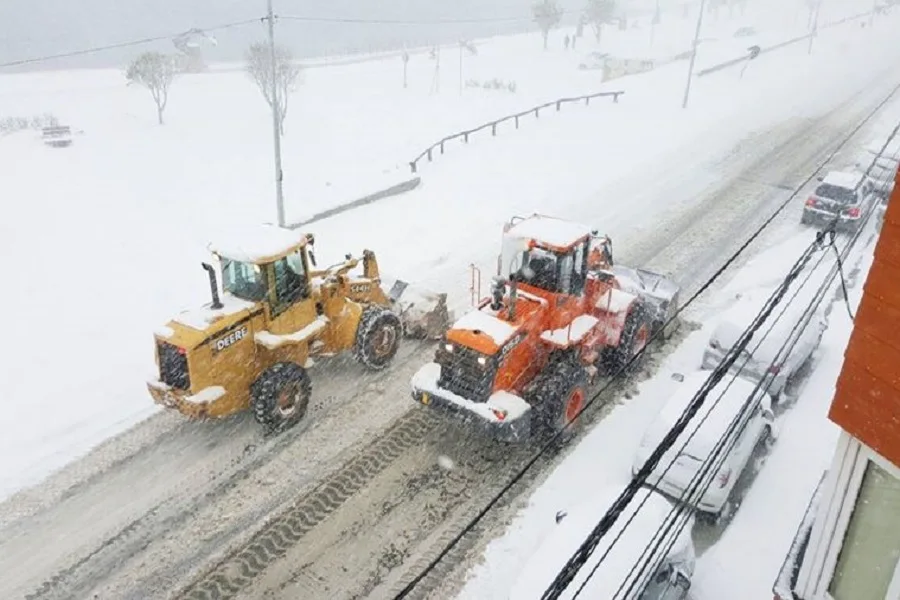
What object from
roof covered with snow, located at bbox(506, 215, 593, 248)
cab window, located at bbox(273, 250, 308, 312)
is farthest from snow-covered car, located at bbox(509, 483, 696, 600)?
cab window, located at bbox(273, 250, 308, 312)

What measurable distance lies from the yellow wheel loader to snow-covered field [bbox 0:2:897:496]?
7.23 ft

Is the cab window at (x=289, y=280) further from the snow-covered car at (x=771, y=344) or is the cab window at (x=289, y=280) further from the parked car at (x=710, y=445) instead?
the snow-covered car at (x=771, y=344)

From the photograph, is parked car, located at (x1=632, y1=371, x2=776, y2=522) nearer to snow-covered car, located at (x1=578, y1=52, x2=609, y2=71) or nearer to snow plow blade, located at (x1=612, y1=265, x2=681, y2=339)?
snow plow blade, located at (x1=612, y1=265, x2=681, y2=339)

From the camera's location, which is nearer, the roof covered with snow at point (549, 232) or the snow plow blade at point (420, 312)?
the roof covered with snow at point (549, 232)

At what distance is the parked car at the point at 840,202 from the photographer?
1805 cm

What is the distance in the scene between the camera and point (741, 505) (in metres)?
9.67

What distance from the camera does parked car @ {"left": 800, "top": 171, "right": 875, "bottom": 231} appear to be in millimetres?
18047

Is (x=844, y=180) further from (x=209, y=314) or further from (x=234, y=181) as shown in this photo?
(x=234, y=181)

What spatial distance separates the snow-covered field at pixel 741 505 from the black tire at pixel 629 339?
0.61m

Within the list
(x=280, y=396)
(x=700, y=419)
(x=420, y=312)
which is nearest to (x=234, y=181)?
(x=420, y=312)

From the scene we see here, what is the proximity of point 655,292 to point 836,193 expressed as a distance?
26.6 feet

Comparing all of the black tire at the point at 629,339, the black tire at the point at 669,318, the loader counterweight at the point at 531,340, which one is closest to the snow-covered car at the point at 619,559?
the loader counterweight at the point at 531,340

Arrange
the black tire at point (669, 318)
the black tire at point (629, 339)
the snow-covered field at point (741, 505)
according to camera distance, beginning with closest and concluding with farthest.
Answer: the snow-covered field at point (741, 505), the black tire at point (629, 339), the black tire at point (669, 318)

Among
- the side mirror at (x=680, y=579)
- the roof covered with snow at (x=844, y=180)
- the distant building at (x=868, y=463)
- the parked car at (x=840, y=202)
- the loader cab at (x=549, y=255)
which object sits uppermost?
the distant building at (x=868, y=463)
